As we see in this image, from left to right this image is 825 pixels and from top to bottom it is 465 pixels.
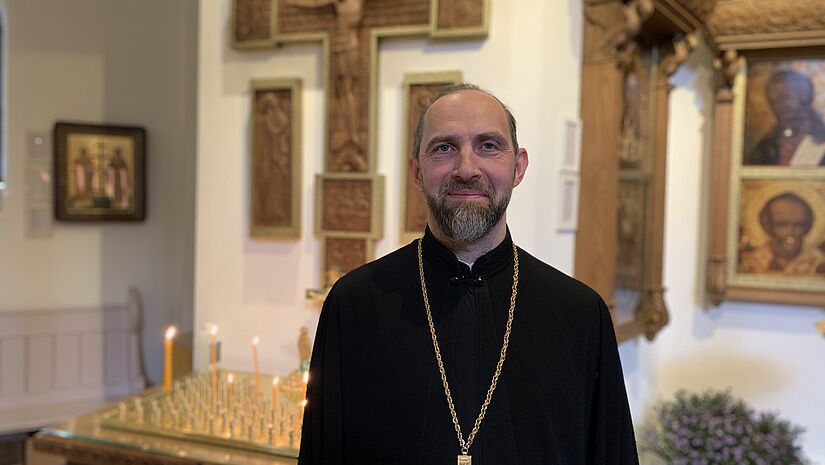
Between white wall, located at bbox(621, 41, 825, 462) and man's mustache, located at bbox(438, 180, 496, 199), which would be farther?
white wall, located at bbox(621, 41, 825, 462)

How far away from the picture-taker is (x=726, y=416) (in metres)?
4.44

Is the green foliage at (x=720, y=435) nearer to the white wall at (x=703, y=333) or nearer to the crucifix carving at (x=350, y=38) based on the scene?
A: the white wall at (x=703, y=333)

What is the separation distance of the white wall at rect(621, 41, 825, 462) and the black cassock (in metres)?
2.99

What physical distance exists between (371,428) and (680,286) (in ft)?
12.4

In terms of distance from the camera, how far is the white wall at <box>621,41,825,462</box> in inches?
191

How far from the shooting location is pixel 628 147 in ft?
14.3

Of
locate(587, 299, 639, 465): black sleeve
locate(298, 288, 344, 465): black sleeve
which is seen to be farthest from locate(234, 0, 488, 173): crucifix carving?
locate(587, 299, 639, 465): black sleeve

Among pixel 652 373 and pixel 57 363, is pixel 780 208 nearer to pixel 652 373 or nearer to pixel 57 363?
pixel 652 373

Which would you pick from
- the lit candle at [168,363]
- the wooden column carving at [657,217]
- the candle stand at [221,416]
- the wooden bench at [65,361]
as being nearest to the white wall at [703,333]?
the wooden column carving at [657,217]

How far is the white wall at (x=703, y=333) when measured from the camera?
15.9 ft

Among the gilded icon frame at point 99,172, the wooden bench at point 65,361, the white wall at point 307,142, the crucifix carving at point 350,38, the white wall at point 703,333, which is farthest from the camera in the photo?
the gilded icon frame at point 99,172

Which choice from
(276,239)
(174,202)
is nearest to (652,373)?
(276,239)

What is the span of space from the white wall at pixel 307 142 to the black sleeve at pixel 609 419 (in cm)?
154

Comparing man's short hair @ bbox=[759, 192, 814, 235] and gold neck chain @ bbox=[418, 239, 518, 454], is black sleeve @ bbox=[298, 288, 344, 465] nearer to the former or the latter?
gold neck chain @ bbox=[418, 239, 518, 454]
